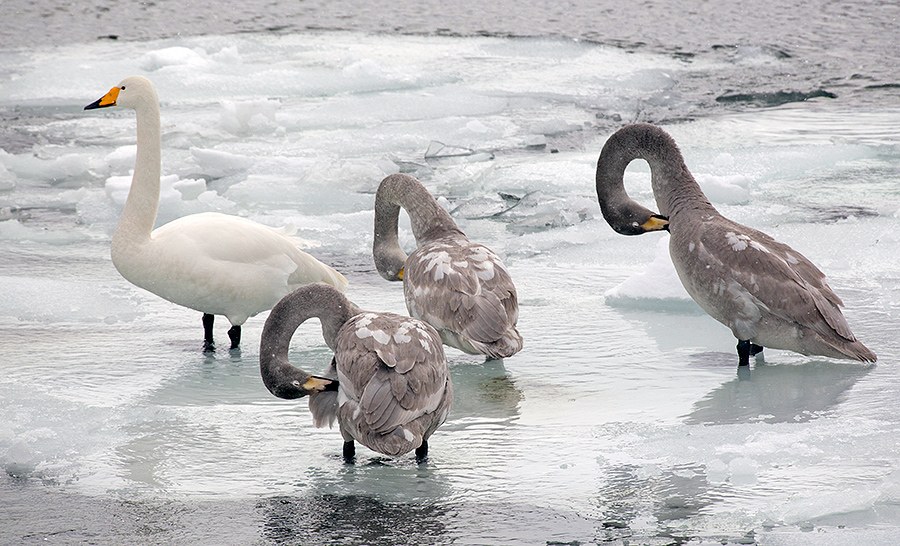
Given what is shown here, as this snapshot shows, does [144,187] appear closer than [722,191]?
Yes

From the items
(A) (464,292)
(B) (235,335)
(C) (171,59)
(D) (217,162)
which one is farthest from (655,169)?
(C) (171,59)

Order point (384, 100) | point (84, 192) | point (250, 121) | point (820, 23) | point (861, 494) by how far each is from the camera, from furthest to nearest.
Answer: point (820, 23)
point (384, 100)
point (250, 121)
point (84, 192)
point (861, 494)

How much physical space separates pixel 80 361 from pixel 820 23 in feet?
41.8

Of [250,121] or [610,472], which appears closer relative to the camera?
[610,472]

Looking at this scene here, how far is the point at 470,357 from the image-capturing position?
6.44 m

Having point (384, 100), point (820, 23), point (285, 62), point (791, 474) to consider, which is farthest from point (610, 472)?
point (820, 23)

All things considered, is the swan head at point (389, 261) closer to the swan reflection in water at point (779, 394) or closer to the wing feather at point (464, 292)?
the wing feather at point (464, 292)

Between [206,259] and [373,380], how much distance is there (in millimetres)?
1776

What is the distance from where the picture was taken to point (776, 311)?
582 cm

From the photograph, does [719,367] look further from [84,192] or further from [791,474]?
[84,192]

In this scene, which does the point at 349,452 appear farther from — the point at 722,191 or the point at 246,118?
the point at 246,118

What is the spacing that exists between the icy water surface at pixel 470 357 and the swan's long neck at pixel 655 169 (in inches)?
23.0

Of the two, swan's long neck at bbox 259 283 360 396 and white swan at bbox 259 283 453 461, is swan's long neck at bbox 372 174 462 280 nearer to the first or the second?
swan's long neck at bbox 259 283 360 396

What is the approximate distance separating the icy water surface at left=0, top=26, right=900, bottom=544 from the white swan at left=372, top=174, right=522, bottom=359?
0.68 ft
